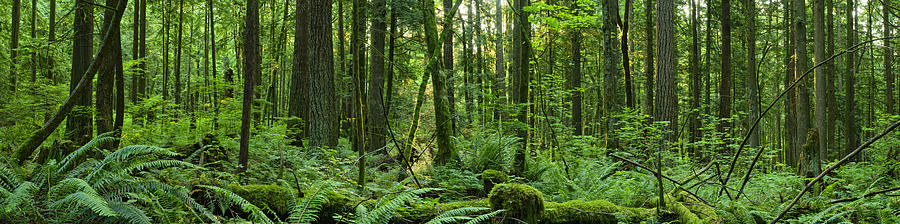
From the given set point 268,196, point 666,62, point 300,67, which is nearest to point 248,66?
point 268,196

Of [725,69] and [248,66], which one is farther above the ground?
[725,69]

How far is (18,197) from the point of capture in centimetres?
275

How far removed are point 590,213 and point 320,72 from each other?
7023mm

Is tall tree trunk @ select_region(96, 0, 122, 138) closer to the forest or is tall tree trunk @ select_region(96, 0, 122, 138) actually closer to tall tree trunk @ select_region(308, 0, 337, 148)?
the forest

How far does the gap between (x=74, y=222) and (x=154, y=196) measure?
46 cm

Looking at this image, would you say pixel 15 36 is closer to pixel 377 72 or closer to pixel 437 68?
pixel 377 72

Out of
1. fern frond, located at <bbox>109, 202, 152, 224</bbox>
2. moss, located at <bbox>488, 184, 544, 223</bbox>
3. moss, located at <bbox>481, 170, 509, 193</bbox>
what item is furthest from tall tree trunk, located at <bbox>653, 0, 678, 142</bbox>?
fern frond, located at <bbox>109, 202, 152, 224</bbox>

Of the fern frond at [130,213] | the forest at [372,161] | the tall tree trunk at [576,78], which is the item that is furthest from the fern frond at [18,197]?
the tall tree trunk at [576,78]

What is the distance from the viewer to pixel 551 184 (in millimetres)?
6574

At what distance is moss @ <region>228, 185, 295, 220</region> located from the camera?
14.0 feet

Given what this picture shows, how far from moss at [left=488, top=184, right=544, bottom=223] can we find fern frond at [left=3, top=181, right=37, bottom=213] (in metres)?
3.33

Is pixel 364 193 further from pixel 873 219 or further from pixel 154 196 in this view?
pixel 873 219

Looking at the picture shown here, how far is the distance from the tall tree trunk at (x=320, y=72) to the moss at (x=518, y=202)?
640 cm

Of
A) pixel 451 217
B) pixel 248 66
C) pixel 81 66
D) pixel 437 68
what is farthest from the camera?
pixel 81 66
